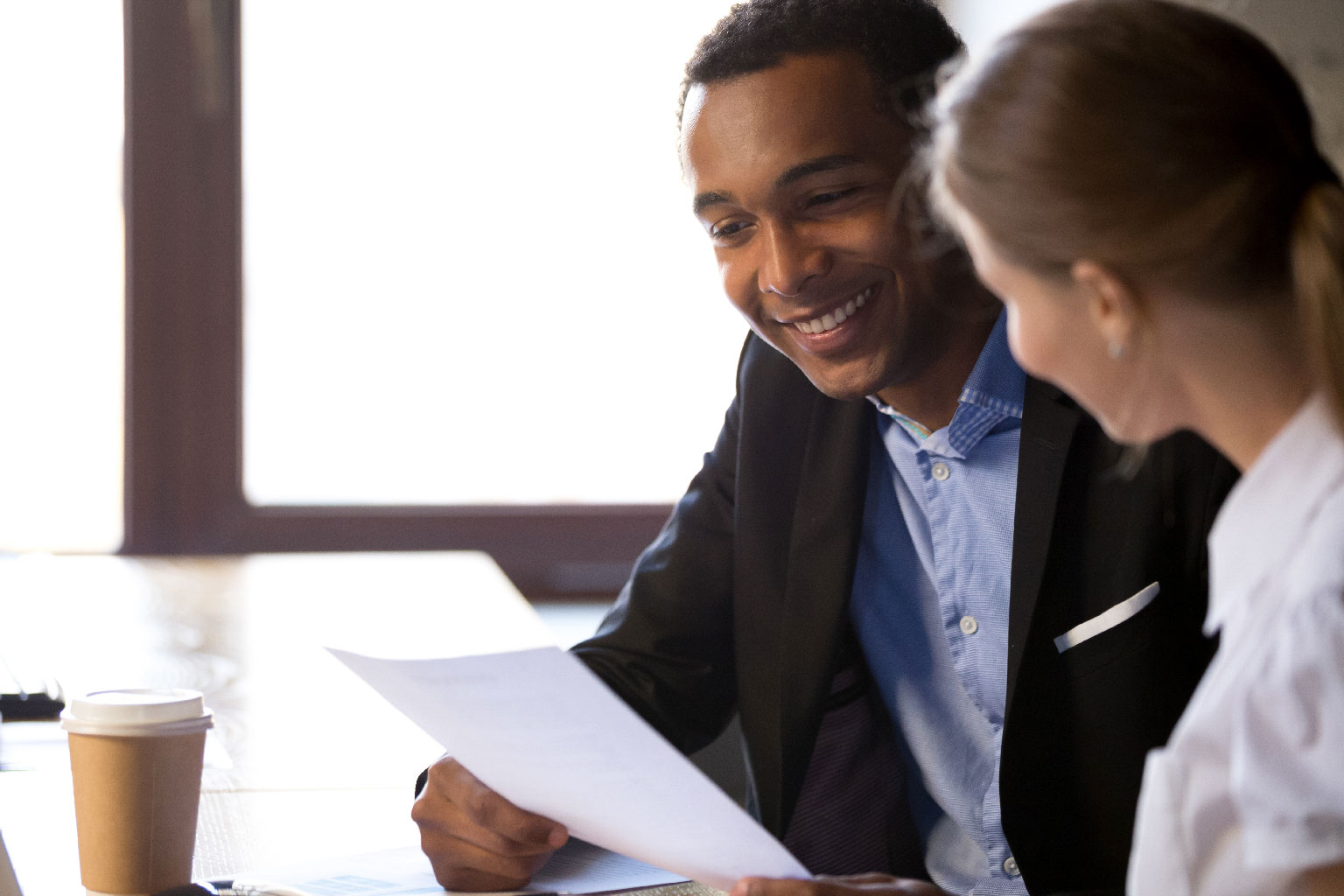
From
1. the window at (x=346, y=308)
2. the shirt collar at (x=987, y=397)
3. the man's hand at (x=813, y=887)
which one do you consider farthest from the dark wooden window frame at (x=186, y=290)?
the man's hand at (x=813, y=887)

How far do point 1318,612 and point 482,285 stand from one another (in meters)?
2.07

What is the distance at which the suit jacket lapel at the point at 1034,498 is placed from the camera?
1.09 meters

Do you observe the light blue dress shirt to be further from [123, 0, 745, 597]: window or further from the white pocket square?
[123, 0, 745, 597]: window

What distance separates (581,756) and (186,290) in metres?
1.88

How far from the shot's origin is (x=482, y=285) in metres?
2.54

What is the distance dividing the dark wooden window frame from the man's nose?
1.51m

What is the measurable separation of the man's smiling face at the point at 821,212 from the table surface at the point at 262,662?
0.42m

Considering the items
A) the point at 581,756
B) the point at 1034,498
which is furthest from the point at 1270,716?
the point at 1034,498

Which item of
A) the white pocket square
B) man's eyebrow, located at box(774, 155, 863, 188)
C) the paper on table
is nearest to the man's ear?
the paper on table

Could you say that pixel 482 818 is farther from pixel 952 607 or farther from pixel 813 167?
pixel 813 167

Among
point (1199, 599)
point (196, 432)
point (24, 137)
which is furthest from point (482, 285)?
point (1199, 599)

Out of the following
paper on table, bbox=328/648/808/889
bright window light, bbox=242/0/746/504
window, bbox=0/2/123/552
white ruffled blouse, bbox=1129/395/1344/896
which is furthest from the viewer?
bright window light, bbox=242/0/746/504

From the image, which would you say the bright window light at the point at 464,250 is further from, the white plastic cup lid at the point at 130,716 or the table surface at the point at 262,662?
the white plastic cup lid at the point at 130,716

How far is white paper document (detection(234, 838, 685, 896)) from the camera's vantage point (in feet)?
2.85
